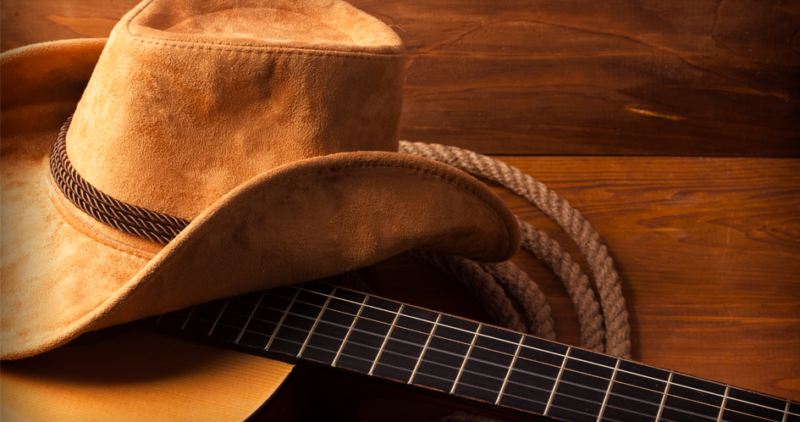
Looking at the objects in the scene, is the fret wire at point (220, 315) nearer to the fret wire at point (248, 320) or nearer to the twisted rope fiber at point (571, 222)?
the fret wire at point (248, 320)

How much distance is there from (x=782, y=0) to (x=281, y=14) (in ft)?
3.04

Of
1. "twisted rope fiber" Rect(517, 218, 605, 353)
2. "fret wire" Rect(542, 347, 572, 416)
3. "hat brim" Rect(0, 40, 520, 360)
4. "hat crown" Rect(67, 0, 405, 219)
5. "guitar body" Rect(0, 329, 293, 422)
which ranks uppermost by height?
"hat crown" Rect(67, 0, 405, 219)

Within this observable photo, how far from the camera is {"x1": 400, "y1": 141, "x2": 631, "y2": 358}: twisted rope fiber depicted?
2.53ft

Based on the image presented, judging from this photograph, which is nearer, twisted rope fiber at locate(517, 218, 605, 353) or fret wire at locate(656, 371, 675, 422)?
fret wire at locate(656, 371, 675, 422)

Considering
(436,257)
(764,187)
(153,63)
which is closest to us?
(153,63)

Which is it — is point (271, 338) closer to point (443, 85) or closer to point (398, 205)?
point (398, 205)

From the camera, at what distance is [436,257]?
0.80 m

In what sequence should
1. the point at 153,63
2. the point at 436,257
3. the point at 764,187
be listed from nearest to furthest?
the point at 153,63 < the point at 436,257 < the point at 764,187

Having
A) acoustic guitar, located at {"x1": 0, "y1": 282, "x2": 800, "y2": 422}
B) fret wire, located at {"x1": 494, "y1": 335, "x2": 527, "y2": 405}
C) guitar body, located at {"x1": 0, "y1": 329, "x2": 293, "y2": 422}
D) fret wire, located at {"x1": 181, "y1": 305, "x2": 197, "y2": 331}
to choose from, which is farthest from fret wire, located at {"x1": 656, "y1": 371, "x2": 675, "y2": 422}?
fret wire, located at {"x1": 181, "y1": 305, "x2": 197, "y2": 331}

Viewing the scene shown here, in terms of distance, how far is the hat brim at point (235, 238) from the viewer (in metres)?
0.48

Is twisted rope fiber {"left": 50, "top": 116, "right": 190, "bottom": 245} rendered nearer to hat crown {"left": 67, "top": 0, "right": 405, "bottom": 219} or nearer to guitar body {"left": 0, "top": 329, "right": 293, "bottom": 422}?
hat crown {"left": 67, "top": 0, "right": 405, "bottom": 219}

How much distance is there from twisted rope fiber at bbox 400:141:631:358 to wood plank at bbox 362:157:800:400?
3cm

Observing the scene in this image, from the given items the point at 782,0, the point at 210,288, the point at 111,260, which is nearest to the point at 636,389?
Answer: the point at 210,288

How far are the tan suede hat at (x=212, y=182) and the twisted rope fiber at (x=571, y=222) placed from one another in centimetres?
31
